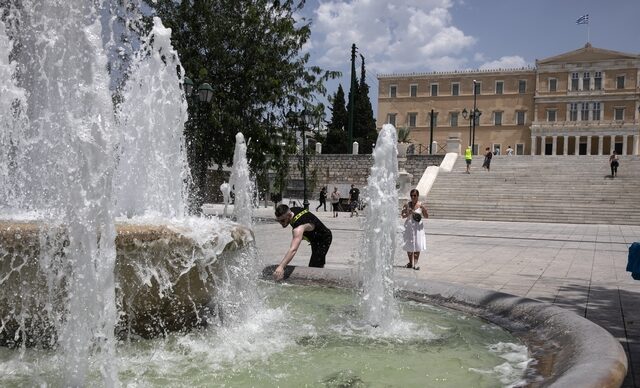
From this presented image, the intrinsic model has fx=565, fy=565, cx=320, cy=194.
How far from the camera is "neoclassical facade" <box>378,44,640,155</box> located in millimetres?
58219

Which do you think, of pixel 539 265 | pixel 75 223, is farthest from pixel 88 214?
pixel 539 265

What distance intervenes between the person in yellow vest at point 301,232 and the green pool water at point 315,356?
0.59 m

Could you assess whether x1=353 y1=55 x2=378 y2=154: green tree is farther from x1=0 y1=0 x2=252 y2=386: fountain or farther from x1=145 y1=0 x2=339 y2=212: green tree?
x1=0 y1=0 x2=252 y2=386: fountain

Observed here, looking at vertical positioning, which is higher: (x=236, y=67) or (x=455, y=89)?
(x=455, y=89)

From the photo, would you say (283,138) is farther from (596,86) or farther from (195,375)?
(596,86)

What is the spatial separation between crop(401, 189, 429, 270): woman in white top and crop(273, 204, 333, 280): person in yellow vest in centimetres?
227

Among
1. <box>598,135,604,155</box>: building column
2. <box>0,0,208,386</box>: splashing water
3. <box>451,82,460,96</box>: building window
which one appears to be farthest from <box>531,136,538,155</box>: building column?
<box>0,0,208,386</box>: splashing water

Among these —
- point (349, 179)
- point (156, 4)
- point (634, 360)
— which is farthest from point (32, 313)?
point (349, 179)

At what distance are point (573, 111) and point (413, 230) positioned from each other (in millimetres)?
58539

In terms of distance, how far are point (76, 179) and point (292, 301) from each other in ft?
10.2

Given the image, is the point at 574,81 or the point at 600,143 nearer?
the point at 600,143

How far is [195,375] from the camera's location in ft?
11.2

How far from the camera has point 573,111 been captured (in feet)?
198

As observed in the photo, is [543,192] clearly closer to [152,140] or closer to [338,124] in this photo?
[152,140]
